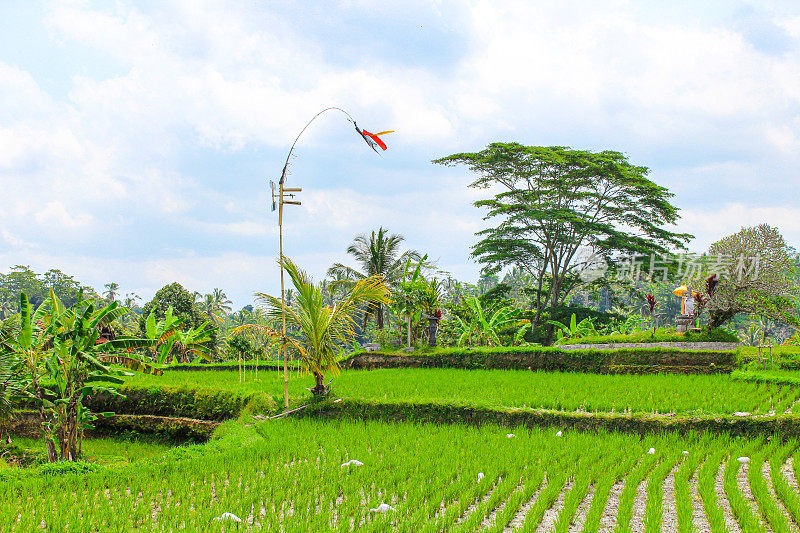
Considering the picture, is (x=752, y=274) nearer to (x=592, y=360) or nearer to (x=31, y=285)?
(x=592, y=360)

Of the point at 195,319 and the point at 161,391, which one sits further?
the point at 195,319

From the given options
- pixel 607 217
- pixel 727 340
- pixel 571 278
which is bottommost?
pixel 727 340

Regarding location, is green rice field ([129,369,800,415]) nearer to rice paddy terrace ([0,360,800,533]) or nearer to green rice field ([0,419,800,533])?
rice paddy terrace ([0,360,800,533])

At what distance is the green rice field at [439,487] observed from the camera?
4.32 metres

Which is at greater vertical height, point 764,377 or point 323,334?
point 323,334

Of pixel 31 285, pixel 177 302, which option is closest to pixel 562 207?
pixel 177 302

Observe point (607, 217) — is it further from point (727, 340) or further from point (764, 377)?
point (764, 377)

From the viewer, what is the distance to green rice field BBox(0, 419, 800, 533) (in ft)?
14.2

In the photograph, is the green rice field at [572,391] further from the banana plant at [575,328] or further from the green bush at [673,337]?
the banana plant at [575,328]

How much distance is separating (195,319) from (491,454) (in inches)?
884

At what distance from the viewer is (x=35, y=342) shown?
830 cm

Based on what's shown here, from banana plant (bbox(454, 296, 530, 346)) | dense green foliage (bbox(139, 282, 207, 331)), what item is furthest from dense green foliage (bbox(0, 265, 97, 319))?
banana plant (bbox(454, 296, 530, 346))

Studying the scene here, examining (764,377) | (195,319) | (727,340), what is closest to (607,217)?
(727,340)

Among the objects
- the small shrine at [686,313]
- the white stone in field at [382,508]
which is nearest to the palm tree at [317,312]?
the white stone in field at [382,508]
